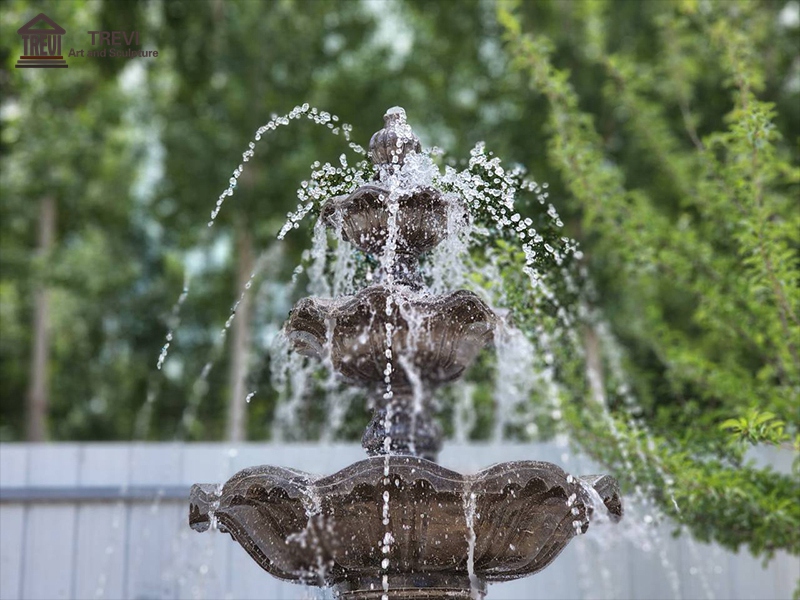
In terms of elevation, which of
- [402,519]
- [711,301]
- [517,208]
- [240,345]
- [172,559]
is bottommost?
[402,519]

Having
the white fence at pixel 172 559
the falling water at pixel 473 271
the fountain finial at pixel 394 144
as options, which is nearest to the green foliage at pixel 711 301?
the falling water at pixel 473 271

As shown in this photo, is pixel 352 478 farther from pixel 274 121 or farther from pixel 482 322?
pixel 274 121

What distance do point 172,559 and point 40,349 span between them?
7.52 metres

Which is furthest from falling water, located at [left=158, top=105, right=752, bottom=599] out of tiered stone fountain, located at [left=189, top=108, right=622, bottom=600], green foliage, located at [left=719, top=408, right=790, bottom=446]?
green foliage, located at [left=719, top=408, right=790, bottom=446]

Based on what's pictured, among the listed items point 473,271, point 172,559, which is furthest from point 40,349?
point 473,271

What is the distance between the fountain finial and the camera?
4223 mm

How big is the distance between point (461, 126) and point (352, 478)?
432 inches

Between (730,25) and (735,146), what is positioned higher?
(730,25)

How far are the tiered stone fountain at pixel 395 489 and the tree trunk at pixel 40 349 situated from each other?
343 inches

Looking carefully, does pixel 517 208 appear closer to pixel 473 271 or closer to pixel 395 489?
pixel 473 271

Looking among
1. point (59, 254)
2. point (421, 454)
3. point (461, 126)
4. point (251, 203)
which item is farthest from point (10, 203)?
point (421, 454)

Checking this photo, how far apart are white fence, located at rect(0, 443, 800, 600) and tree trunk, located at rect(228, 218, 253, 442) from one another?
472cm

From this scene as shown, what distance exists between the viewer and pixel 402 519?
11.4ft

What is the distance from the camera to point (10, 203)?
12656 mm
